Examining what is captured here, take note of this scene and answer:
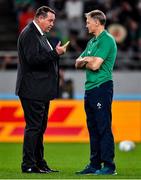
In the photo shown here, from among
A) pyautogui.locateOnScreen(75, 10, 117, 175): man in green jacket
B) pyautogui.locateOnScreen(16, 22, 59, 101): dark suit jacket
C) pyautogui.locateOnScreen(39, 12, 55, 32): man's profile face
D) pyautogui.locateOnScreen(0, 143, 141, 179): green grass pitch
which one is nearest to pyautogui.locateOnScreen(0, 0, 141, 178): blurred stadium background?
pyautogui.locateOnScreen(0, 143, 141, 179): green grass pitch

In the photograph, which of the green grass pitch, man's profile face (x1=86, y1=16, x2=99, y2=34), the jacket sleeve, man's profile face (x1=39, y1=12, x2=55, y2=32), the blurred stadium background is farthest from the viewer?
the blurred stadium background

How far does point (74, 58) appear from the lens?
22797mm

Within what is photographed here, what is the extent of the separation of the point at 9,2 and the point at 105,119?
13128 mm

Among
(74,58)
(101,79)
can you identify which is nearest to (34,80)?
(101,79)

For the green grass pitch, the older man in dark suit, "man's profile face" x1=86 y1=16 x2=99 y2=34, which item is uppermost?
"man's profile face" x1=86 y1=16 x2=99 y2=34

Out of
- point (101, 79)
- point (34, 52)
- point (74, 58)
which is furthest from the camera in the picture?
point (74, 58)

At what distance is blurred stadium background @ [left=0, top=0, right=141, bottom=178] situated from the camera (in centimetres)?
1975

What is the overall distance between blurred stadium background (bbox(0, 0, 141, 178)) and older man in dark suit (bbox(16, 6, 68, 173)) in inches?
283

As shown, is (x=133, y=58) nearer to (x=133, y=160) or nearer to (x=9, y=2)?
(x=9, y=2)

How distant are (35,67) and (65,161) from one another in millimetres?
2965

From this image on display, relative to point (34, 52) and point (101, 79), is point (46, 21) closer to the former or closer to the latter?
point (34, 52)

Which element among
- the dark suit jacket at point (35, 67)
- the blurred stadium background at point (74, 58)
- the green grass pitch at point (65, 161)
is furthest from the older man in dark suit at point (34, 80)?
the blurred stadium background at point (74, 58)

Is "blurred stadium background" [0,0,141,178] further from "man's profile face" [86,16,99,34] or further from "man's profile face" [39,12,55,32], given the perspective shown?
"man's profile face" [86,16,99,34]

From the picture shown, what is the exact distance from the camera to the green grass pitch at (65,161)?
11992 millimetres
